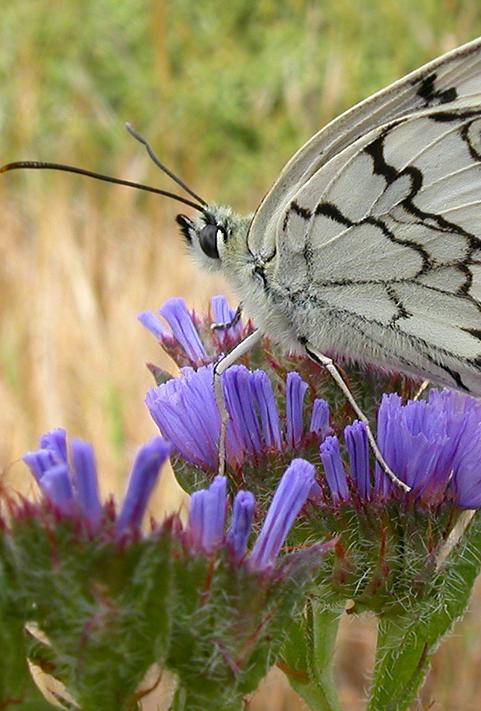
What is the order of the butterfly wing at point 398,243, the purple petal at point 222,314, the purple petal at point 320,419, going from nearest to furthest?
the purple petal at point 320,419 → the butterfly wing at point 398,243 → the purple petal at point 222,314

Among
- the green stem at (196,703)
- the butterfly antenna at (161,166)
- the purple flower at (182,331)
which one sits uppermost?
the butterfly antenna at (161,166)

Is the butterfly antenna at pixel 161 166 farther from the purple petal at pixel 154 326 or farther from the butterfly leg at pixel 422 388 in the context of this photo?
the butterfly leg at pixel 422 388

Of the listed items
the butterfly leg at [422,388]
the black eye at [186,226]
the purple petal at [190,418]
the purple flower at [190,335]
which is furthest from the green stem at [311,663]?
the black eye at [186,226]

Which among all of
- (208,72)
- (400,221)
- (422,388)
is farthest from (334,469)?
(208,72)

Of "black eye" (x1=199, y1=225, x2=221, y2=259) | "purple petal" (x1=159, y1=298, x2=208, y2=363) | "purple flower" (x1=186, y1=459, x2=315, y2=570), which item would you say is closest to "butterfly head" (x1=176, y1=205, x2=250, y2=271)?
"black eye" (x1=199, y1=225, x2=221, y2=259)

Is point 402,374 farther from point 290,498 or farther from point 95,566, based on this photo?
point 95,566

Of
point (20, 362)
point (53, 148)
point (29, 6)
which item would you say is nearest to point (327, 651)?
point (20, 362)
